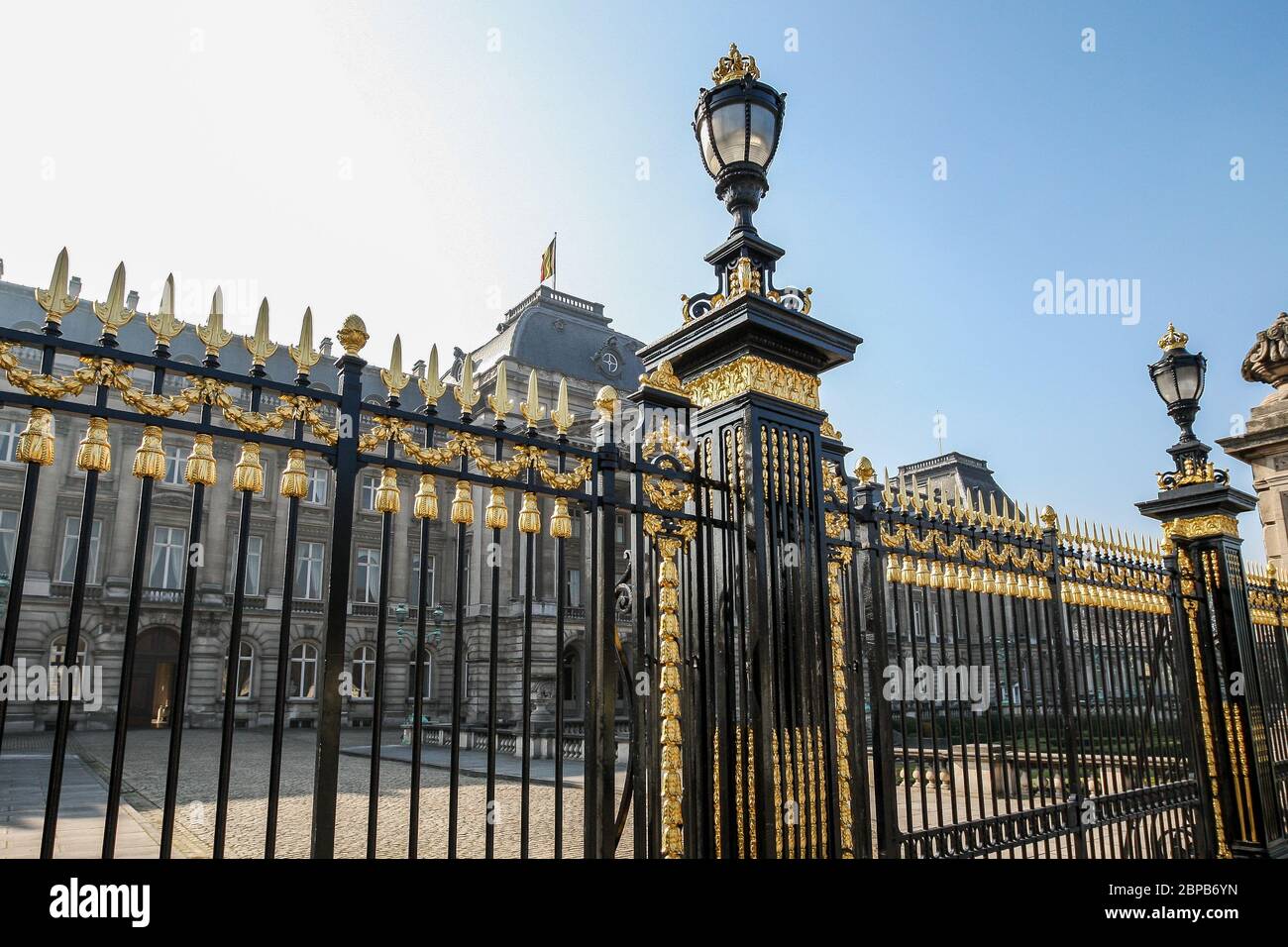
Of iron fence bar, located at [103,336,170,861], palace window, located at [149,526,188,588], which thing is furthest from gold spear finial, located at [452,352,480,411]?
palace window, located at [149,526,188,588]

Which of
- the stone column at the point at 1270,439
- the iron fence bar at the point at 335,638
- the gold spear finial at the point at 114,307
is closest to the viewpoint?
the gold spear finial at the point at 114,307

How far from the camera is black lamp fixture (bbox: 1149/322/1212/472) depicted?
7121 mm

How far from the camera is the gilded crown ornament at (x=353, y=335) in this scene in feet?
10.1

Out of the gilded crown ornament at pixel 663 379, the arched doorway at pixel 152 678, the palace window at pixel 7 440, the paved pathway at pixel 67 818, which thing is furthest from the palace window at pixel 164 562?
the gilded crown ornament at pixel 663 379

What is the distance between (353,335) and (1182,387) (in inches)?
277

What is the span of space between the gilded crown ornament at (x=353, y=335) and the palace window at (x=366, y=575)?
914 inches

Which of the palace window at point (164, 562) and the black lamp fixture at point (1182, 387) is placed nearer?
the black lamp fixture at point (1182, 387)

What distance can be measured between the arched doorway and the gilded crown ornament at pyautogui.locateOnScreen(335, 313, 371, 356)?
25.2 m

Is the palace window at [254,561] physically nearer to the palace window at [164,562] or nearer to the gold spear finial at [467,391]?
the palace window at [164,562]

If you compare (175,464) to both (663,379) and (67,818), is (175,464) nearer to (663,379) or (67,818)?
(67,818)

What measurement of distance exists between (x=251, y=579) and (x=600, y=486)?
77.8 feet

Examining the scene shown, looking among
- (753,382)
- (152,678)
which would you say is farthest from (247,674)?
(753,382)

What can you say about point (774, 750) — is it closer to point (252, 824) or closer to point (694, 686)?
point (694, 686)
